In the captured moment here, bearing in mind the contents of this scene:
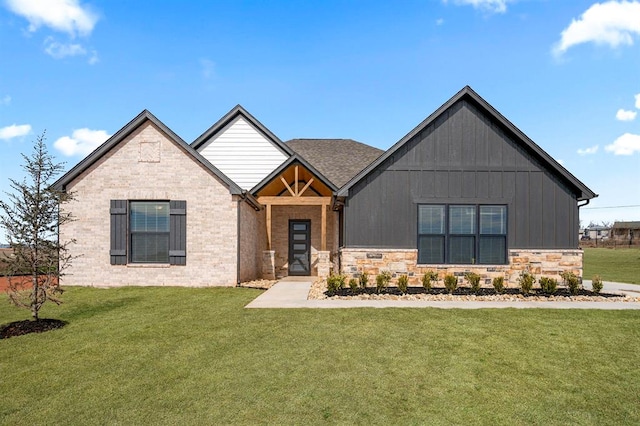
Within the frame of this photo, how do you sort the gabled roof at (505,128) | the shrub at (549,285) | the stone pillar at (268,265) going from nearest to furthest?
the shrub at (549,285) → the gabled roof at (505,128) → the stone pillar at (268,265)

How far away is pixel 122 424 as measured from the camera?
418 cm

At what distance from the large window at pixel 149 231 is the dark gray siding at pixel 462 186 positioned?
647 cm

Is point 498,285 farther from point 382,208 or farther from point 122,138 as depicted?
point 122,138

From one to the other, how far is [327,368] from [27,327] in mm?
6569

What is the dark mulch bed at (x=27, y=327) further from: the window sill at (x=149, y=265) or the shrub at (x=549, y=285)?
the shrub at (x=549, y=285)

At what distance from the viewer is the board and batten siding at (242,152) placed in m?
18.2

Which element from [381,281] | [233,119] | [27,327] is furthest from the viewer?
[233,119]

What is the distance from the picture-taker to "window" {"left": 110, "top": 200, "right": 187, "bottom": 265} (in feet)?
45.1

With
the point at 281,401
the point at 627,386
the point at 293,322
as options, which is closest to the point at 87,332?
the point at 293,322

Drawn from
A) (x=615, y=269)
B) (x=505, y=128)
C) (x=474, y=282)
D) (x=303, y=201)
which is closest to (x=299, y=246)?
(x=303, y=201)

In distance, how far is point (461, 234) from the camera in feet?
43.5

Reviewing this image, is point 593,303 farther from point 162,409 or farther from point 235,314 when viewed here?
point 162,409

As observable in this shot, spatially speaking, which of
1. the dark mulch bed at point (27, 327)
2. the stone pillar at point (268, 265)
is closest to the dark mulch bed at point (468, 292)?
the stone pillar at point (268, 265)

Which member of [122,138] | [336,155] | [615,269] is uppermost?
[336,155]
